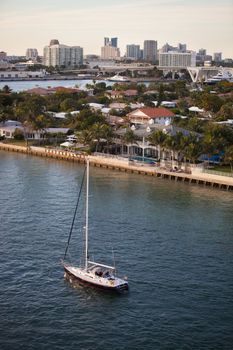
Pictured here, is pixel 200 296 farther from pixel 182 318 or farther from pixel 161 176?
pixel 161 176

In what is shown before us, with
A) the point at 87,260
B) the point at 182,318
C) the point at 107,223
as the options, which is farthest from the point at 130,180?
the point at 182,318

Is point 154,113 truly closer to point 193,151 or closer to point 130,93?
point 193,151

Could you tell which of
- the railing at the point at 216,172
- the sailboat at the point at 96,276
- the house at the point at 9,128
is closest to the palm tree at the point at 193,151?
the railing at the point at 216,172

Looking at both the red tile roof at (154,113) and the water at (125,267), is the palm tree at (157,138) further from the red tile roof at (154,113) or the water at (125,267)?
the red tile roof at (154,113)

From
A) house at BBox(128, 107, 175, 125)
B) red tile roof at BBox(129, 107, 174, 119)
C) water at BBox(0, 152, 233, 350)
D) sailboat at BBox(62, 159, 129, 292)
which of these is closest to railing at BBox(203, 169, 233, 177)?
water at BBox(0, 152, 233, 350)

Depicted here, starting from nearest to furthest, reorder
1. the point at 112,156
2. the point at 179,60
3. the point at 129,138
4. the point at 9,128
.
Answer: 1. the point at 112,156
2. the point at 129,138
3. the point at 9,128
4. the point at 179,60

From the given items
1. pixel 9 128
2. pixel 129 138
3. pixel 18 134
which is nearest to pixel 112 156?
pixel 129 138
